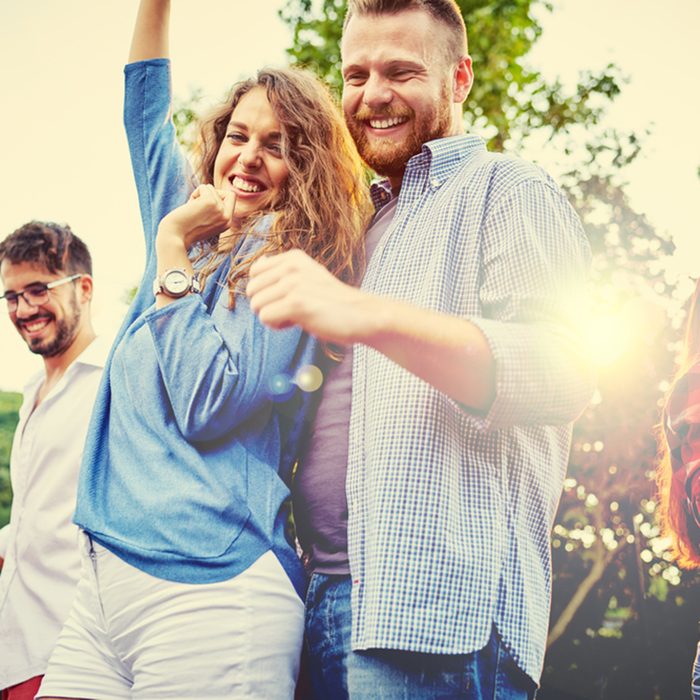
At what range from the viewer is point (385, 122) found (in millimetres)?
1608

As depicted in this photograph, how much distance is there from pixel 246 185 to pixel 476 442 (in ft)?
2.61

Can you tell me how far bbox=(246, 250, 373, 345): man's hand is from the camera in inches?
36.6

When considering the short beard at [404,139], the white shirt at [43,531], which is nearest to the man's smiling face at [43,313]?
the white shirt at [43,531]

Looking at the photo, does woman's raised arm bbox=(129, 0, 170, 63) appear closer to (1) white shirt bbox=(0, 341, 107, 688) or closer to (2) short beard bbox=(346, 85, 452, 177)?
(2) short beard bbox=(346, 85, 452, 177)

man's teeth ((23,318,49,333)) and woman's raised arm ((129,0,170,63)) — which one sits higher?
woman's raised arm ((129,0,170,63))

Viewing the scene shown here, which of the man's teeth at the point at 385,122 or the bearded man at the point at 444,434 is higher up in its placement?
the man's teeth at the point at 385,122

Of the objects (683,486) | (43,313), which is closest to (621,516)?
(683,486)

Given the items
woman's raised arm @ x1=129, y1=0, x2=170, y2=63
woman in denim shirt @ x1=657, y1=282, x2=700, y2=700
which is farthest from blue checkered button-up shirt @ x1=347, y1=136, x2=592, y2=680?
woman in denim shirt @ x1=657, y1=282, x2=700, y2=700

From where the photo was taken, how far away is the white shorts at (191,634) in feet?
4.07

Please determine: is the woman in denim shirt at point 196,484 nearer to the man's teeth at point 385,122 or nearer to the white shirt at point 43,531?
the man's teeth at point 385,122

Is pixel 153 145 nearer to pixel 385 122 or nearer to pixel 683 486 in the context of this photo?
pixel 385 122

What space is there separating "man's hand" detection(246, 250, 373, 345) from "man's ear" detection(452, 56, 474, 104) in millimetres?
884

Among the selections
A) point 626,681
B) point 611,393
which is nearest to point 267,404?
point 611,393

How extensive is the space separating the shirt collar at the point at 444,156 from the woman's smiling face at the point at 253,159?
314mm
